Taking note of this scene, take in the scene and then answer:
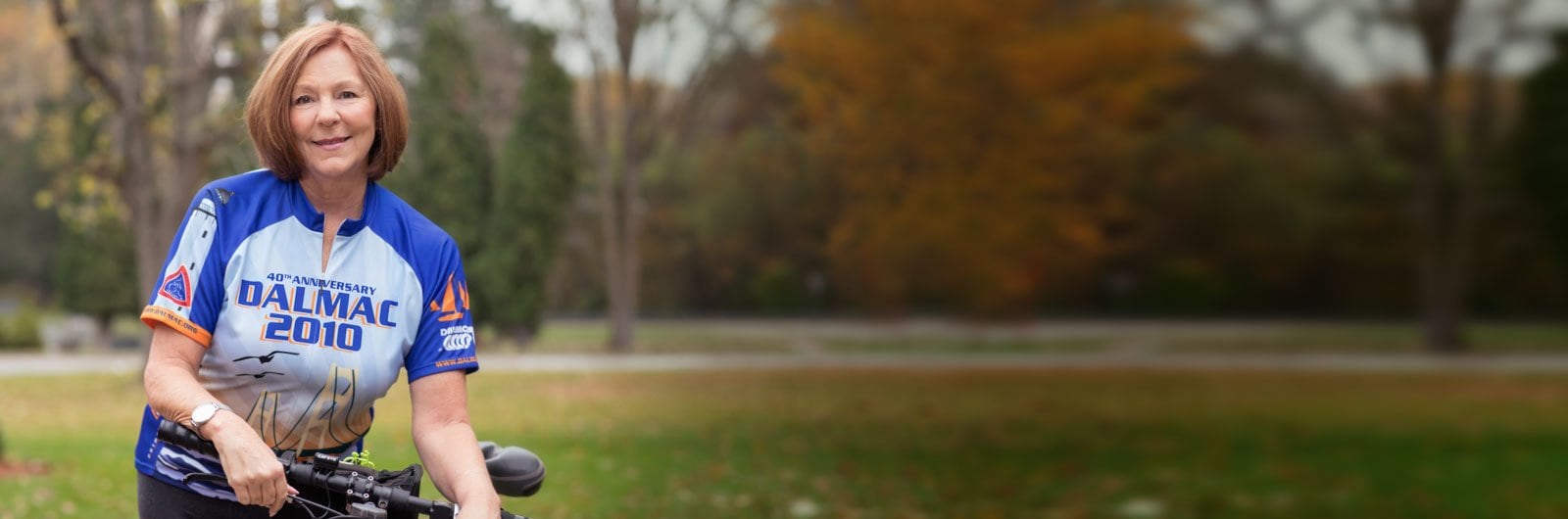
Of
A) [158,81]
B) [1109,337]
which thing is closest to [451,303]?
[1109,337]

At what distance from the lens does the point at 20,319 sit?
18594 millimetres

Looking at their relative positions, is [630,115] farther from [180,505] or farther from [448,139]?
[180,505]

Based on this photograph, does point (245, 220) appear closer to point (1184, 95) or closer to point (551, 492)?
point (551, 492)

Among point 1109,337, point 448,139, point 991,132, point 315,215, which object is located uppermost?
point 448,139

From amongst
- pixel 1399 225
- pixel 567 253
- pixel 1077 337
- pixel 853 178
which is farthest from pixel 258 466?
pixel 567 253

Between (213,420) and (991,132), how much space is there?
22.0 feet

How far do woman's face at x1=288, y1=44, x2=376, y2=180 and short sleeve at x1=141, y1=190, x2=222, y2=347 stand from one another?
0.14 metres

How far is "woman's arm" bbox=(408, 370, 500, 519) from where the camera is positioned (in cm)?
173

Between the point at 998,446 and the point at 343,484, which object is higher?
the point at 343,484

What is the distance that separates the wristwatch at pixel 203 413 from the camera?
1551 millimetres

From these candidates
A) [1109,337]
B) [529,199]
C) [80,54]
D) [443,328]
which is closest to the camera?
[443,328]

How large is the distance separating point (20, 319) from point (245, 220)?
19885mm

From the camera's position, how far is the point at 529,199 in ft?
47.7

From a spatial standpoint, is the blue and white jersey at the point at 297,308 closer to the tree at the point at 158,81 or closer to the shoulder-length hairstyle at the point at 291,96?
the shoulder-length hairstyle at the point at 291,96
